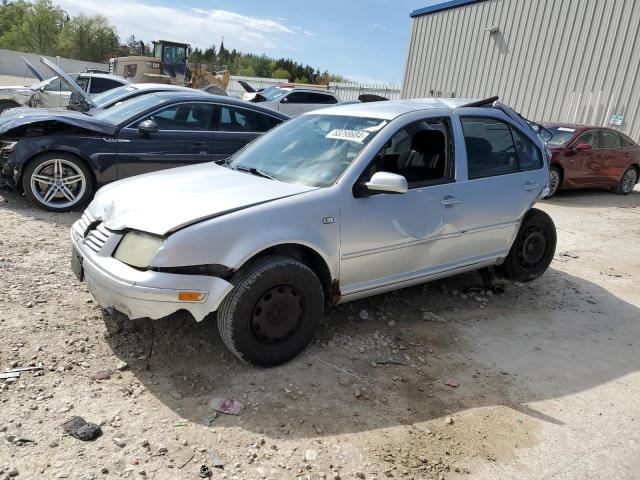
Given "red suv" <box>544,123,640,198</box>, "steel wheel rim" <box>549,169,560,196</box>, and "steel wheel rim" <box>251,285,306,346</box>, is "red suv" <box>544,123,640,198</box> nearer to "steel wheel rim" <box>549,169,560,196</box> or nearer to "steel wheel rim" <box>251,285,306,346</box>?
"steel wheel rim" <box>549,169,560,196</box>

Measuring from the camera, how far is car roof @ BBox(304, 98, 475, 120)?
3.99 metres

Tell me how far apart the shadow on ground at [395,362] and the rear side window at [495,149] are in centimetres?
127

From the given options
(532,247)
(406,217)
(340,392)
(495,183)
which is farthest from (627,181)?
(340,392)

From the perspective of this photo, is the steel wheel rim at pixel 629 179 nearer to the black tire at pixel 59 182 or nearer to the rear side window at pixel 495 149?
the rear side window at pixel 495 149

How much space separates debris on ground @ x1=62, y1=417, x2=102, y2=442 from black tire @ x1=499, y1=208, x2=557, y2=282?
3.86 metres

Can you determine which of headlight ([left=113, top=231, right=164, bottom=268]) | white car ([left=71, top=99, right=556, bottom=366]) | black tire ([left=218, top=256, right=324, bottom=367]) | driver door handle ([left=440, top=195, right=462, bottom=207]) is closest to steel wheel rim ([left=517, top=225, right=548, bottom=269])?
white car ([left=71, top=99, right=556, bottom=366])

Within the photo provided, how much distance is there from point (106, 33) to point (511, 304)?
81412mm

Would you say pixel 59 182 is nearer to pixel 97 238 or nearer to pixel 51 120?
pixel 51 120

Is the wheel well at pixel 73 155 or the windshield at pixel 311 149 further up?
the windshield at pixel 311 149

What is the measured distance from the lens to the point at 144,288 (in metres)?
2.84

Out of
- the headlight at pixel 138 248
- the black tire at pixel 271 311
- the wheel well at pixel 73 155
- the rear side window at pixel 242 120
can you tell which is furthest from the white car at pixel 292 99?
the headlight at pixel 138 248

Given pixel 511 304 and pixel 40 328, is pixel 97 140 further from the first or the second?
pixel 511 304

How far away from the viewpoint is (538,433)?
115 inches

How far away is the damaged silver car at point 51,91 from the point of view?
13320 millimetres
